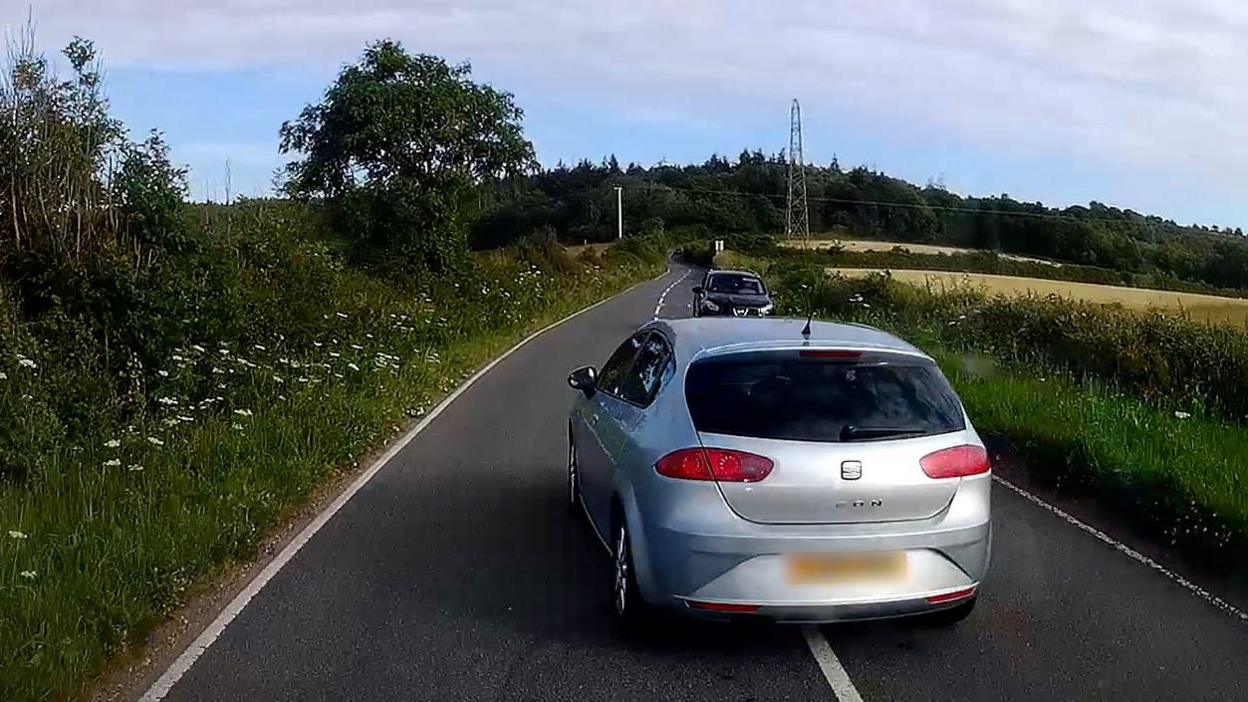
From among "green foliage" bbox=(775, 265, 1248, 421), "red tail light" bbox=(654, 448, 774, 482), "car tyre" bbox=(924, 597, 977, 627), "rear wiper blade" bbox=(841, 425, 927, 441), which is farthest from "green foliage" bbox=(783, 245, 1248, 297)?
"red tail light" bbox=(654, 448, 774, 482)

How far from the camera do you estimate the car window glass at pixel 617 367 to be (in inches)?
303

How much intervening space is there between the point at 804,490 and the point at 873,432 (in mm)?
483

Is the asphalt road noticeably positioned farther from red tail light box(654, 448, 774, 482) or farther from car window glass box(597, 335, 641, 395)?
car window glass box(597, 335, 641, 395)

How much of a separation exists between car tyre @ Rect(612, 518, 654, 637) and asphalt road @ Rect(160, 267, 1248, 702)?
10cm

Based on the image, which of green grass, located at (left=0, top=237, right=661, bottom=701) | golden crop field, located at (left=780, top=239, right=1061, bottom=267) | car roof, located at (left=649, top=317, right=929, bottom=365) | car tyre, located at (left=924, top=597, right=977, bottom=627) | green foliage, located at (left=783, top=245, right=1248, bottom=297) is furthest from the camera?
golden crop field, located at (left=780, top=239, right=1061, bottom=267)

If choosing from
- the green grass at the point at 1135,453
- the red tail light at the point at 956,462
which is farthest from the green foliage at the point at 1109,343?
the red tail light at the point at 956,462

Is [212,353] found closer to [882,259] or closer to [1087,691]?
[1087,691]

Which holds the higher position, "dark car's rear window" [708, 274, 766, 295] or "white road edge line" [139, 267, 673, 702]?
"dark car's rear window" [708, 274, 766, 295]

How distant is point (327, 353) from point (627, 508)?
11294mm

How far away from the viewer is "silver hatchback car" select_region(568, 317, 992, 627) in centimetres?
544

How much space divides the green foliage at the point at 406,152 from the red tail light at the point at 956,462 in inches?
1037

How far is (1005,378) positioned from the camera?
14508 mm

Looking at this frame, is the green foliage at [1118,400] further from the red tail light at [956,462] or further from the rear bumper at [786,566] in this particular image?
the rear bumper at [786,566]

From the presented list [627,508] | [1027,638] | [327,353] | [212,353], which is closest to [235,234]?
[327,353]
